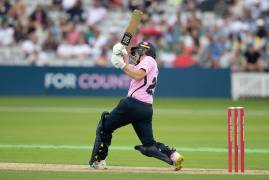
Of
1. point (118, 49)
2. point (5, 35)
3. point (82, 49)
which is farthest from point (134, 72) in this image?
point (5, 35)

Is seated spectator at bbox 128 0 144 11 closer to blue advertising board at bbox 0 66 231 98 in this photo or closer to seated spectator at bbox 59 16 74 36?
seated spectator at bbox 59 16 74 36

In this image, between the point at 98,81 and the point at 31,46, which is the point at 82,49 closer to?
the point at 98,81

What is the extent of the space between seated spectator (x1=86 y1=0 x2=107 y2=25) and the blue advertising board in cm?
279

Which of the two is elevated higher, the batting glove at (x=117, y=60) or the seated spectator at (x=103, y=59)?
the batting glove at (x=117, y=60)

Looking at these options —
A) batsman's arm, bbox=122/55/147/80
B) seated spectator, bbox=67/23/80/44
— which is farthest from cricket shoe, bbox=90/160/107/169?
seated spectator, bbox=67/23/80/44

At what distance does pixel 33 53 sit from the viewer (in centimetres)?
2852

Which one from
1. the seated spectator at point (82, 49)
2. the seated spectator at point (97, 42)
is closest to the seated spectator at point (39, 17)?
the seated spectator at point (82, 49)

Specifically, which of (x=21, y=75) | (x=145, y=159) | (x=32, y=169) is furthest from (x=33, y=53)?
(x=32, y=169)

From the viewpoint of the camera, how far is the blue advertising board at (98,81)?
90.3ft

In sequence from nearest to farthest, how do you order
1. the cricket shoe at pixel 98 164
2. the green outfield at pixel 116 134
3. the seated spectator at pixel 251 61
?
the cricket shoe at pixel 98 164, the green outfield at pixel 116 134, the seated spectator at pixel 251 61

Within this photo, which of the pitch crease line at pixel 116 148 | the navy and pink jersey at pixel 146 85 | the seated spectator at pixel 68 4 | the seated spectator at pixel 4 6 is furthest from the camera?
the seated spectator at pixel 68 4

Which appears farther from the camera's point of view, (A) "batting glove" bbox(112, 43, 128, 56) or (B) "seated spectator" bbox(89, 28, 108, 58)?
(B) "seated spectator" bbox(89, 28, 108, 58)

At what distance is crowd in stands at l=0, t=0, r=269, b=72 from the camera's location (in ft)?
93.5

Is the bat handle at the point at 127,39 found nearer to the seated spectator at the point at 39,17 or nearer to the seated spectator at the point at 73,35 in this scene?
the seated spectator at the point at 73,35
